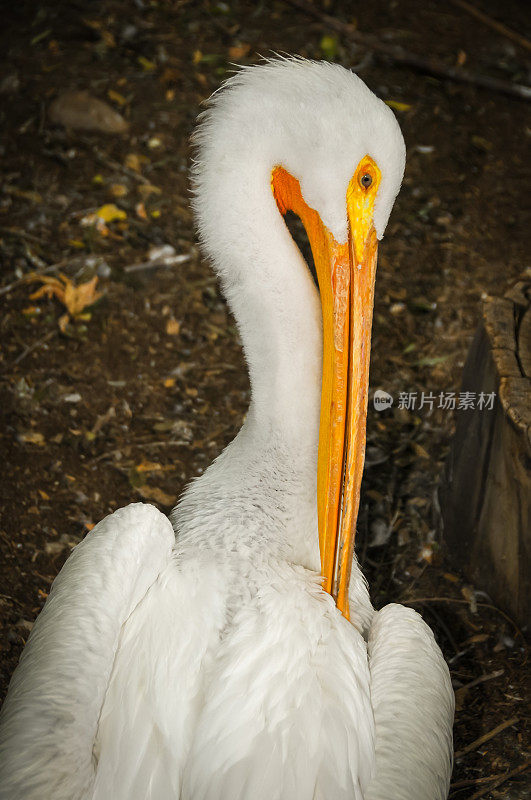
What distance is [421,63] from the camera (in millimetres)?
4789

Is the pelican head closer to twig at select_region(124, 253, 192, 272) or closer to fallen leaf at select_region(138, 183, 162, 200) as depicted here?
twig at select_region(124, 253, 192, 272)

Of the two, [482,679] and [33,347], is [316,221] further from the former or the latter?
[33,347]

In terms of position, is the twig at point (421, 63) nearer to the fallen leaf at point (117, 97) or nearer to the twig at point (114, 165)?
the fallen leaf at point (117, 97)

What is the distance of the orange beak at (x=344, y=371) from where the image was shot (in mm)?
1867

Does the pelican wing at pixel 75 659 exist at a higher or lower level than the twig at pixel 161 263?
higher

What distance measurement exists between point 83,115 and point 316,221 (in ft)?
9.04

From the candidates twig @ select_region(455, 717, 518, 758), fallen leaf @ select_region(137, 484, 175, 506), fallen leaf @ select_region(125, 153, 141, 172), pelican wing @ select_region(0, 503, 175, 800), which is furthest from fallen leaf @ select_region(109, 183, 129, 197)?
twig @ select_region(455, 717, 518, 758)

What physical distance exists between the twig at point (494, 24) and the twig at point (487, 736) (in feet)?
13.1

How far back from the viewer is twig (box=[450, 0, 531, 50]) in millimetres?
4980

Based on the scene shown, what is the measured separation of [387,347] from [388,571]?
110cm

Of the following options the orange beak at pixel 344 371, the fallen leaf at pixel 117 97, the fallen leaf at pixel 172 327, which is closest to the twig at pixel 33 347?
the fallen leaf at pixel 172 327

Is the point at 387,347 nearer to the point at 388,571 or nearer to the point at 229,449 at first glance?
the point at 388,571

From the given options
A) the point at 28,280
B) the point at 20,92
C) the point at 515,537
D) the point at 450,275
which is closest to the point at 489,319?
the point at 515,537

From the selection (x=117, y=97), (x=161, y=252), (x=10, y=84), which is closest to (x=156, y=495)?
(x=161, y=252)
